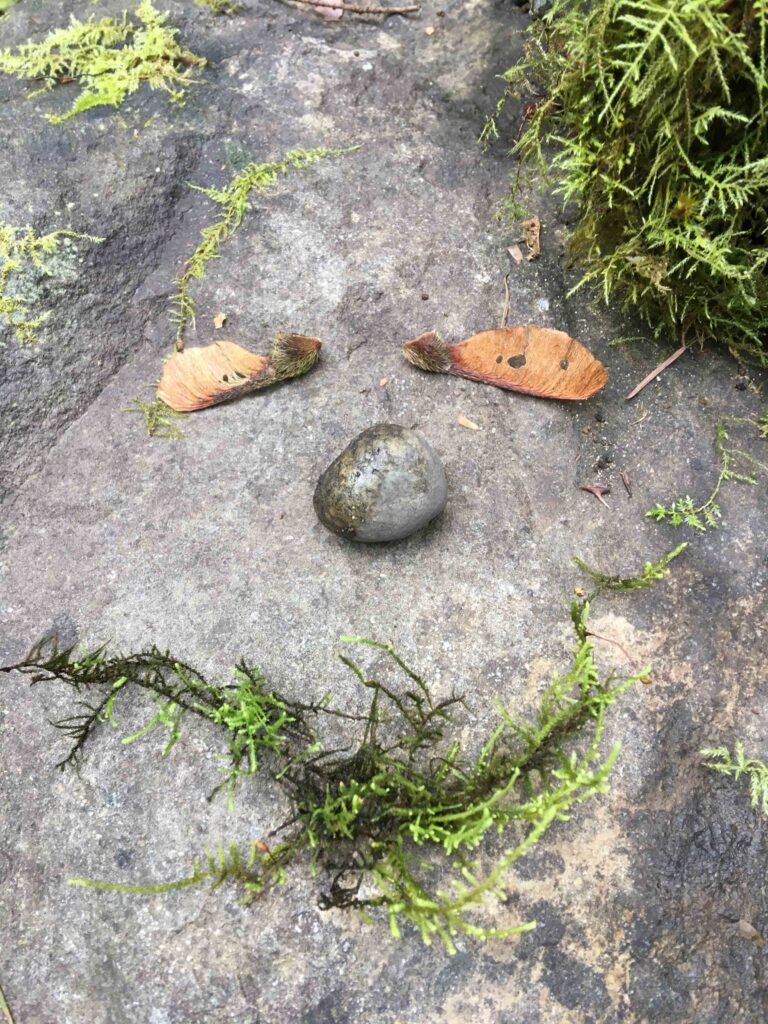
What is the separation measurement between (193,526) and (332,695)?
2.23 feet

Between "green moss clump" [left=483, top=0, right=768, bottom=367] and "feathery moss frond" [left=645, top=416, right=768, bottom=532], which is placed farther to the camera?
"feathery moss frond" [left=645, top=416, right=768, bottom=532]

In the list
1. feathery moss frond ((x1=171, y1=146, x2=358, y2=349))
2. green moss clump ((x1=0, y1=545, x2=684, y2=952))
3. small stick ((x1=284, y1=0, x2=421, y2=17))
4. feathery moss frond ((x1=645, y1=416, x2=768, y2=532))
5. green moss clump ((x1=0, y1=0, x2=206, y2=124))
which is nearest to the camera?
green moss clump ((x1=0, y1=545, x2=684, y2=952))

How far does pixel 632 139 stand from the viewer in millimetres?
2354

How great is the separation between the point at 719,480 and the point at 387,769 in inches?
52.4

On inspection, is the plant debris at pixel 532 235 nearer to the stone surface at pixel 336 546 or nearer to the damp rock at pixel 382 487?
the stone surface at pixel 336 546

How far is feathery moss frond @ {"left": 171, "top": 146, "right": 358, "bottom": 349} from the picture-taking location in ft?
9.31

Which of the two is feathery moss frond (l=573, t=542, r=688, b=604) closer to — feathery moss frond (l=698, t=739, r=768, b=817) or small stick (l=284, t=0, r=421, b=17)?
feathery moss frond (l=698, t=739, r=768, b=817)

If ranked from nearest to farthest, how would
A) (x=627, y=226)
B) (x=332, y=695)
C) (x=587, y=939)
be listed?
(x=587, y=939)
(x=332, y=695)
(x=627, y=226)

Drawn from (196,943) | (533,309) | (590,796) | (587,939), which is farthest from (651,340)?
(196,943)

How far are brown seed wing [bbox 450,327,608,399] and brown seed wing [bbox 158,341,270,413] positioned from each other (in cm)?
66

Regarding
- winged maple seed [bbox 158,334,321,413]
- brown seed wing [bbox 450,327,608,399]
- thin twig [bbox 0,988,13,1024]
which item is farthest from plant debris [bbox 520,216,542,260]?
thin twig [bbox 0,988,13,1024]

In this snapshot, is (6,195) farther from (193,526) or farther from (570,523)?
(570,523)

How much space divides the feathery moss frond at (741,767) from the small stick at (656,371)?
1.11 meters

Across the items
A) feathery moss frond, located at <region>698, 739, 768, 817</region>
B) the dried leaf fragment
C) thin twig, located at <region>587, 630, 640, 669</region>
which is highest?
the dried leaf fragment
